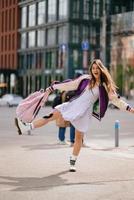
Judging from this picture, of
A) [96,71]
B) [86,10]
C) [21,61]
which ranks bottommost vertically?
[21,61]

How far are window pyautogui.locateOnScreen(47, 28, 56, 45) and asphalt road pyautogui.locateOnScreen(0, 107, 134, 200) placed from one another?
228ft

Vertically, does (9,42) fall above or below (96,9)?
below

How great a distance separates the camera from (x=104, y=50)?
7881 cm

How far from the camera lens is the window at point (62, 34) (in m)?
81.2

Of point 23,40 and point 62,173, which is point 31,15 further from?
point 62,173

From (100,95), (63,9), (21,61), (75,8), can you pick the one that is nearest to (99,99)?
(100,95)

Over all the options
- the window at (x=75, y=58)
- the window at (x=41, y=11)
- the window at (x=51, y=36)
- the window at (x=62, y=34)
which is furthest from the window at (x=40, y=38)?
the window at (x=75, y=58)

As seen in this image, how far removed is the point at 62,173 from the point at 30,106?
1.26m

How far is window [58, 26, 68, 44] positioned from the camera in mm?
81188

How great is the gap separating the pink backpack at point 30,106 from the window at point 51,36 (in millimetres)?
74371

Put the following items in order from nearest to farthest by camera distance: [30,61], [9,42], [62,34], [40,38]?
[62,34] → [40,38] → [30,61] → [9,42]

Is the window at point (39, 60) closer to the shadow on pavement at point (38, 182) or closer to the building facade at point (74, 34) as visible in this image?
the building facade at point (74, 34)

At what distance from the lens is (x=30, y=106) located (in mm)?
9742

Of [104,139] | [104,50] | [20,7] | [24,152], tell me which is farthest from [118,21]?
[24,152]
